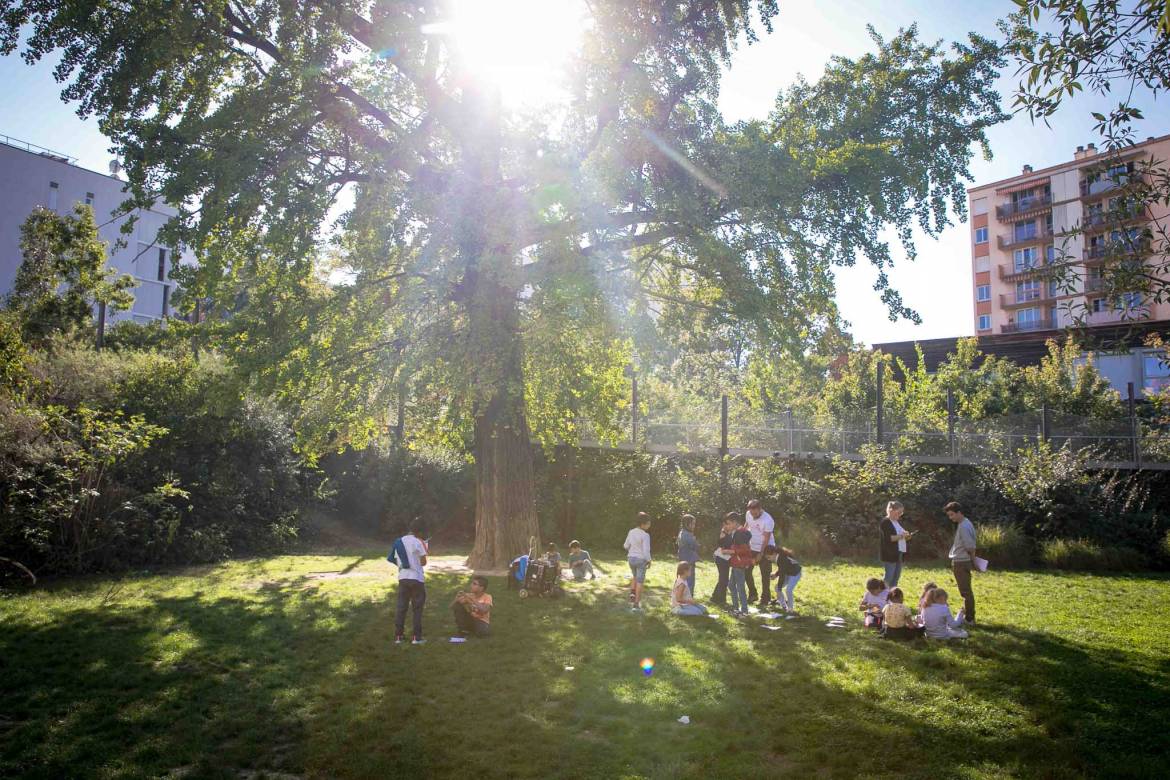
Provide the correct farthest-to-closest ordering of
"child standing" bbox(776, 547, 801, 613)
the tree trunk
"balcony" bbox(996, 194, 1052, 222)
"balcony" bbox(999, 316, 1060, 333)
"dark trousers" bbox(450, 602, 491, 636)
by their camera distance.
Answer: "balcony" bbox(999, 316, 1060, 333) → "balcony" bbox(996, 194, 1052, 222) → the tree trunk → "child standing" bbox(776, 547, 801, 613) → "dark trousers" bbox(450, 602, 491, 636)

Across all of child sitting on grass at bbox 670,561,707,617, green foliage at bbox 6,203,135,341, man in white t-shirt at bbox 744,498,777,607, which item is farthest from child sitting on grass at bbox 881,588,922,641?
green foliage at bbox 6,203,135,341

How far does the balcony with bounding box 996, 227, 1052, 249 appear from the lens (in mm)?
66812

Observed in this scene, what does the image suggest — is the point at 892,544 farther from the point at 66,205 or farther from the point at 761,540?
the point at 66,205

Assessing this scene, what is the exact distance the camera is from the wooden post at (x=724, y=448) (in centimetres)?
2358

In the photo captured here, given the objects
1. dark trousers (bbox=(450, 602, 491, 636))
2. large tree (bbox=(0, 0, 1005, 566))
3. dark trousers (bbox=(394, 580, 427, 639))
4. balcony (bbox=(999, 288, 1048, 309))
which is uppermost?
balcony (bbox=(999, 288, 1048, 309))

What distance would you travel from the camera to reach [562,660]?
961 cm

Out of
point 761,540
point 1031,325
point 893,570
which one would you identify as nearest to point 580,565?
point 761,540

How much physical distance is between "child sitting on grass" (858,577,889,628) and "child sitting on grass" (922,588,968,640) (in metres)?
0.87

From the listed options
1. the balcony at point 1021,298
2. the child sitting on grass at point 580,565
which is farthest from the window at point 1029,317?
the child sitting on grass at point 580,565

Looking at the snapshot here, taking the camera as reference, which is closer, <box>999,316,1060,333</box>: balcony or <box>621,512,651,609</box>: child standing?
<box>621,512,651,609</box>: child standing

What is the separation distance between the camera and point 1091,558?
17.9 m

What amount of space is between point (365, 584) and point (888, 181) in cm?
1237

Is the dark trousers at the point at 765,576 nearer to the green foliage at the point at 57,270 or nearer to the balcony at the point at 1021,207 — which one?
the green foliage at the point at 57,270

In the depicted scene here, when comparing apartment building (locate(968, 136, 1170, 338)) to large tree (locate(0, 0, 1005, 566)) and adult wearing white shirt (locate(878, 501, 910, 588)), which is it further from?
adult wearing white shirt (locate(878, 501, 910, 588))
